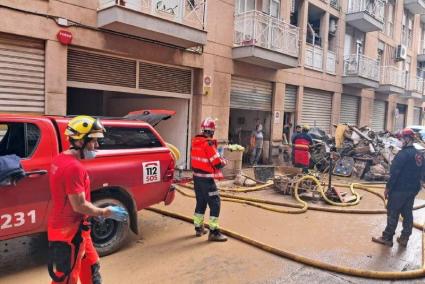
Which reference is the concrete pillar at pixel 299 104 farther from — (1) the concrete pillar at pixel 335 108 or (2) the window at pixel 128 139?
(2) the window at pixel 128 139

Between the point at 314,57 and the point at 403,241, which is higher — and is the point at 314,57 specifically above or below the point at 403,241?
above

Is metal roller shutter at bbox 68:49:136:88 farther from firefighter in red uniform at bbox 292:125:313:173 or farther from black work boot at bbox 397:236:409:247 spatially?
black work boot at bbox 397:236:409:247

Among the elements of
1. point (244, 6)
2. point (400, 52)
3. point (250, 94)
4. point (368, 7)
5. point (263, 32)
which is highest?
point (368, 7)

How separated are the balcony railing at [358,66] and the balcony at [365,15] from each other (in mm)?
1686

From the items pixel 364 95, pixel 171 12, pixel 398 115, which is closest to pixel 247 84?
pixel 171 12

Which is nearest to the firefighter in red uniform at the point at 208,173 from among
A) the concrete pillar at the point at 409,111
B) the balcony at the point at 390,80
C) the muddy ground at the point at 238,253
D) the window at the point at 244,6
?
the muddy ground at the point at 238,253

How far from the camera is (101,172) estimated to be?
4.45m

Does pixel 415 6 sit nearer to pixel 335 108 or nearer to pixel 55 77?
pixel 335 108

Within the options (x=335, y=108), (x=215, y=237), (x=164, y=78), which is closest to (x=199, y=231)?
(x=215, y=237)

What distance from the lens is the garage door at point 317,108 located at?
53.5 feet

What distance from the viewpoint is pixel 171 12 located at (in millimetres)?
10180

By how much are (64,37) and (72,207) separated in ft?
21.1

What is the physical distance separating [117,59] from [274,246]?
254 inches

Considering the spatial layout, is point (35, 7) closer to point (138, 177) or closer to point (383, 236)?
point (138, 177)
